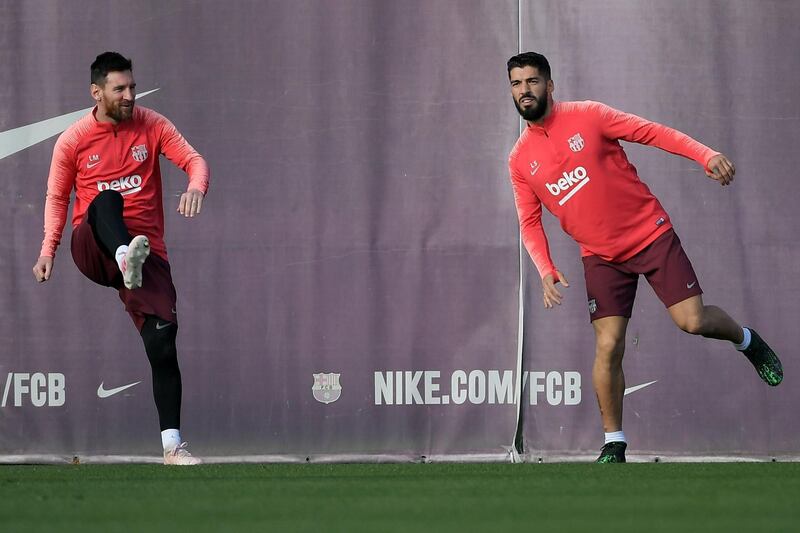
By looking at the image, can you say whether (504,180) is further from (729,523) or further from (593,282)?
(729,523)

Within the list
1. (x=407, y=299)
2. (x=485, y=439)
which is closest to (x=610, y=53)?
(x=407, y=299)

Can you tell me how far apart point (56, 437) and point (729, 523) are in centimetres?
437

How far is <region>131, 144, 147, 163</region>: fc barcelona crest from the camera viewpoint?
6.12 meters

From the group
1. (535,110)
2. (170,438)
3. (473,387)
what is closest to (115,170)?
(170,438)

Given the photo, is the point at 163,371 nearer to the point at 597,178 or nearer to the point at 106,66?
the point at 106,66

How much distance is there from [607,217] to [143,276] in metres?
2.14

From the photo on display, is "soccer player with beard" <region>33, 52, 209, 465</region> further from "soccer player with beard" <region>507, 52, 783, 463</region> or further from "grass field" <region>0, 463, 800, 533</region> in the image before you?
"soccer player with beard" <region>507, 52, 783, 463</region>

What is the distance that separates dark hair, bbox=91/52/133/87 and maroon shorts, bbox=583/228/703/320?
235 centimetres

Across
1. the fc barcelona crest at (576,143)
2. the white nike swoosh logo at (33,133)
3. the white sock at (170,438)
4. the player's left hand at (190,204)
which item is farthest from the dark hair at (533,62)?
the white nike swoosh logo at (33,133)

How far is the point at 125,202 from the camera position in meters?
6.09

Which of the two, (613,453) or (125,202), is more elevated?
(125,202)

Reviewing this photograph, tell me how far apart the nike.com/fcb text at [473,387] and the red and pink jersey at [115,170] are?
60.8 inches

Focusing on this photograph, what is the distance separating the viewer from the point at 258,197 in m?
7.04

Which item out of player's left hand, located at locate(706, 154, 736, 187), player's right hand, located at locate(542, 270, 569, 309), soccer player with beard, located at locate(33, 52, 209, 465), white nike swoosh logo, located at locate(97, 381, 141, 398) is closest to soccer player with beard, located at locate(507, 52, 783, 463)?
player's right hand, located at locate(542, 270, 569, 309)
